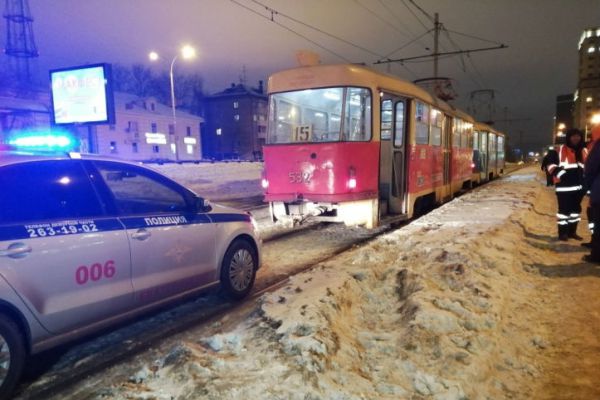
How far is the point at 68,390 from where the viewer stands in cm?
355

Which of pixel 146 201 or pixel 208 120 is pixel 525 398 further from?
pixel 208 120

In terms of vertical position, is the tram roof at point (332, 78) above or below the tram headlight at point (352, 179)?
above

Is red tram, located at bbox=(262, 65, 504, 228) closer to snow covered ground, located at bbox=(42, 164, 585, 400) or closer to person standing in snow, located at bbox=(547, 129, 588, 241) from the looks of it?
snow covered ground, located at bbox=(42, 164, 585, 400)

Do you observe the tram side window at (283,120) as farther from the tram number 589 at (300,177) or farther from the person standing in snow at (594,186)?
the person standing in snow at (594,186)

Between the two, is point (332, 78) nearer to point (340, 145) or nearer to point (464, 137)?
point (340, 145)

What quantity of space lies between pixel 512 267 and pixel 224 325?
12.5 feet

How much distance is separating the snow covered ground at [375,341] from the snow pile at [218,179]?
47.2 ft

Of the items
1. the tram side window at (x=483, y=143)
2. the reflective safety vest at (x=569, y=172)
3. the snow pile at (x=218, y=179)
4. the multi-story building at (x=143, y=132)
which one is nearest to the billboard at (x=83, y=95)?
the snow pile at (x=218, y=179)

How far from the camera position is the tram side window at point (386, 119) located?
33.3ft

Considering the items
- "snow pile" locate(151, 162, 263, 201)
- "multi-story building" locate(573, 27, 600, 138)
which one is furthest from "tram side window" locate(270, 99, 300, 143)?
"multi-story building" locate(573, 27, 600, 138)

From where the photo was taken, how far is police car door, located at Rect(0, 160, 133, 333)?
338 centimetres

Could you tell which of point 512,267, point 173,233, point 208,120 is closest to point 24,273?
point 173,233

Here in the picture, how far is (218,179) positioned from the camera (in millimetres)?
27219

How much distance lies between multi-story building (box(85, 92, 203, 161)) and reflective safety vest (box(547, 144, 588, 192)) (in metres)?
45.9
